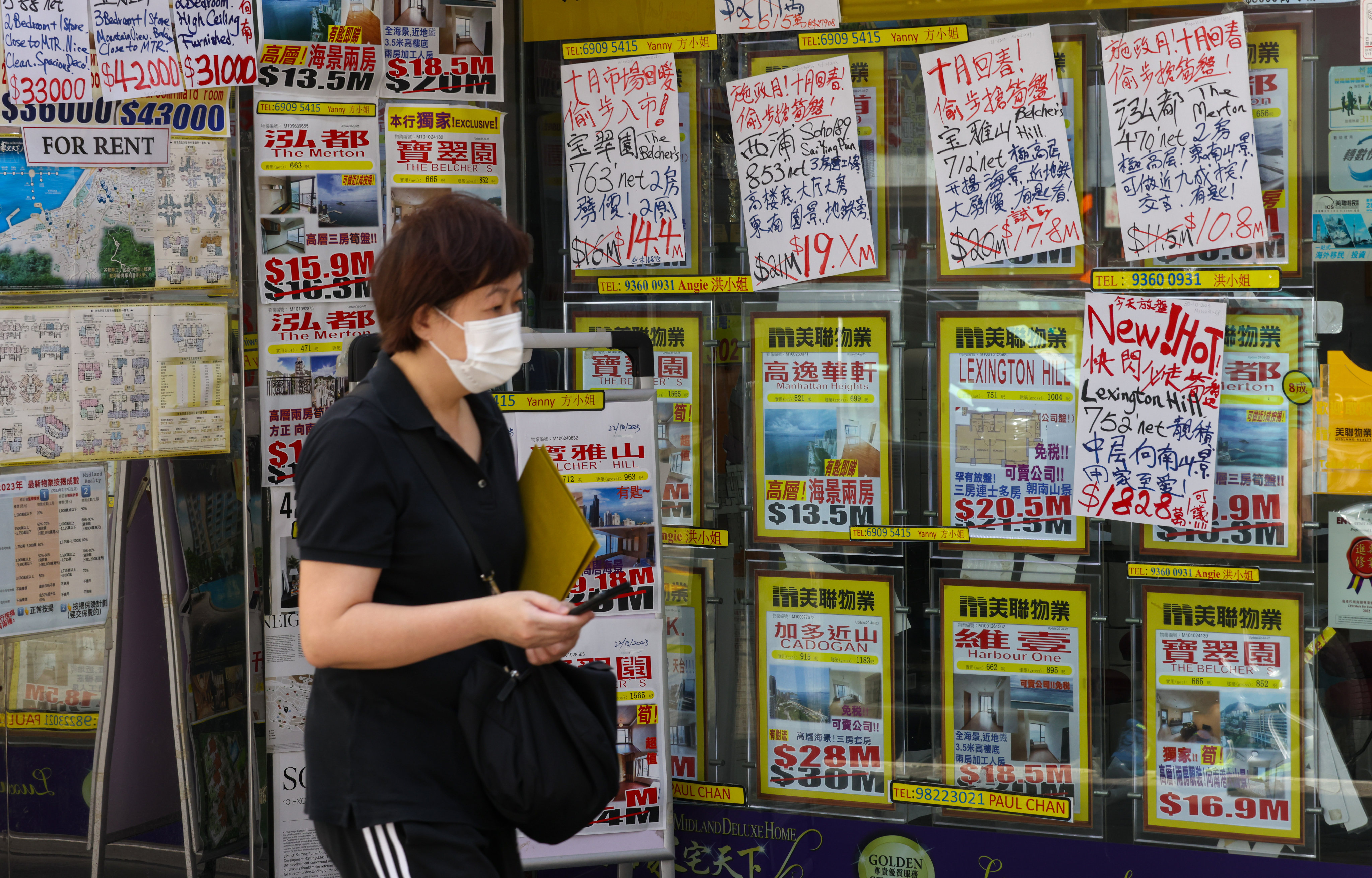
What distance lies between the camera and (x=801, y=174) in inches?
159

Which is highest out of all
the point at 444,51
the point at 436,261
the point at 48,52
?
the point at 444,51

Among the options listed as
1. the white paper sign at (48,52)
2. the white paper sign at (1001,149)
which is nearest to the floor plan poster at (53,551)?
the white paper sign at (48,52)

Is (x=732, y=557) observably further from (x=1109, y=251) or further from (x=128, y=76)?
(x=128, y=76)

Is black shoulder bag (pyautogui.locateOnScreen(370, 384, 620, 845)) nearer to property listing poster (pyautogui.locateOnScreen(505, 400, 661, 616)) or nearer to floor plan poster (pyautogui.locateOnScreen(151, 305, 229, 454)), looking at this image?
property listing poster (pyautogui.locateOnScreen(505, 400, 661, 616))

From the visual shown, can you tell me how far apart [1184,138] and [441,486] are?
2659 millimetres

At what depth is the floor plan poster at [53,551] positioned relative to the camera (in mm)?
3557

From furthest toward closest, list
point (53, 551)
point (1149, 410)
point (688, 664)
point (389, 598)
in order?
1. point (688, 664)
2. point (1149, 410)
3. point (53, 551)
4. point (389, 598)

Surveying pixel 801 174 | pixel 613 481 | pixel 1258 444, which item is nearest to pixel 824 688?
pixel 613 481

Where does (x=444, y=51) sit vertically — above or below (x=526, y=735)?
above

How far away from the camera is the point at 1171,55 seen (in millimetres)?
3678

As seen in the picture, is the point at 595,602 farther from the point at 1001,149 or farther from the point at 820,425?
the point at 1001,149

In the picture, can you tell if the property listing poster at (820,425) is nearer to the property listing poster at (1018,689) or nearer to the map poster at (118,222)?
the property listing poster at (1018,689)

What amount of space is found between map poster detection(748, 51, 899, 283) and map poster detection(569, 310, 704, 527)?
1.96 ft

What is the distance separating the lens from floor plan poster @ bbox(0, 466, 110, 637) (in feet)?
A: 11.7
